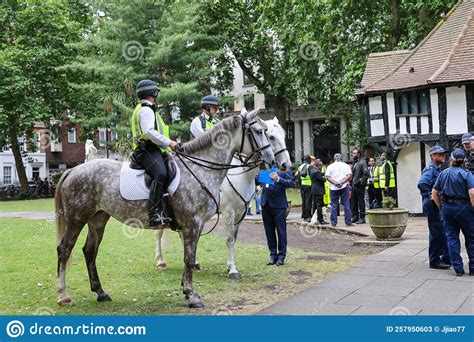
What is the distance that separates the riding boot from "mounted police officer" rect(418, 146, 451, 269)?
5.02m

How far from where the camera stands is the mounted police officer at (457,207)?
28.0 ft

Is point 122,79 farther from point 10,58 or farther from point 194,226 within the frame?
point 194,226

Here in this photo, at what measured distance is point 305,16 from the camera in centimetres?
2584

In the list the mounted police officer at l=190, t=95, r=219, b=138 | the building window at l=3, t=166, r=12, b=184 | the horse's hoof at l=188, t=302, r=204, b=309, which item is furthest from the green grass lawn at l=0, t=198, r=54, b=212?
the building window at l=3, t=166, r=12, b=184

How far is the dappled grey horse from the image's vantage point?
23.7 ft

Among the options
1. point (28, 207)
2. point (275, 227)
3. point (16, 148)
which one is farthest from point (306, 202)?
point (16, 148)

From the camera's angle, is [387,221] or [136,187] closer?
[136,187]

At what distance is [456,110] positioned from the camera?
63.7 ft

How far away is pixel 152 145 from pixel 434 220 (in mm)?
5523

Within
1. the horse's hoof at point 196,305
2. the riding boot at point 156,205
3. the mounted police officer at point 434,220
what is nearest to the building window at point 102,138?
the mounted police officer at point 434,220

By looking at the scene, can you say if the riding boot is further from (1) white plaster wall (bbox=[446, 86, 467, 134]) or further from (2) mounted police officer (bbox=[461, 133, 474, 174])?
(1) white plaster wall (bbox=[446, 86, 467, 134])

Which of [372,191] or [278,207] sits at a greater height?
[278,207]

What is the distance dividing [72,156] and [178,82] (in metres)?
33.0

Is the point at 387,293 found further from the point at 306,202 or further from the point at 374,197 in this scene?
the point at 374,197
